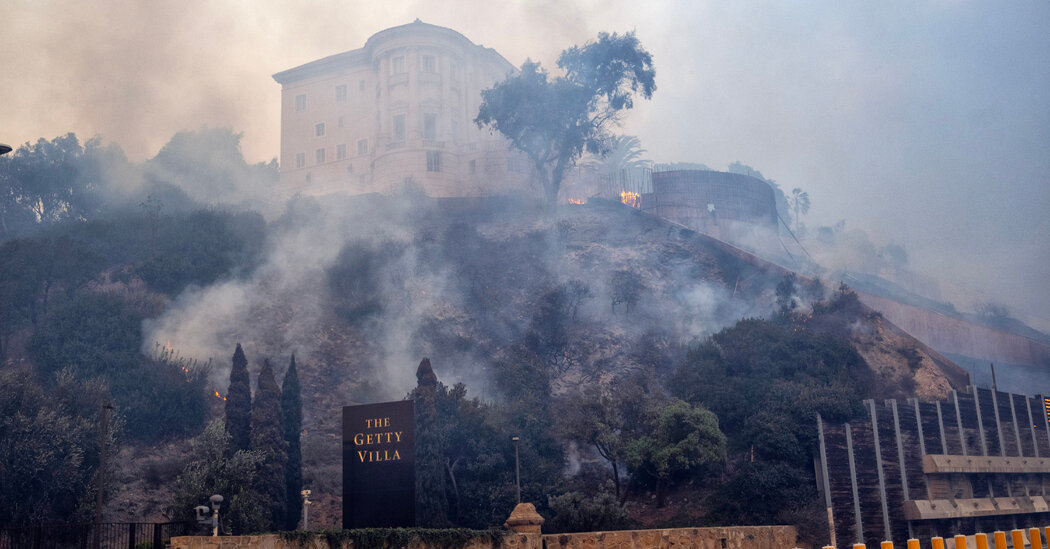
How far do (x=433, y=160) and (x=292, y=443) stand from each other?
135 ft

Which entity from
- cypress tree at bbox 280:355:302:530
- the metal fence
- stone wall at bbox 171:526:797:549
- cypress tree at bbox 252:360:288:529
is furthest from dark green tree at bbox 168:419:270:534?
stone wall at bbox 171:526:797:549

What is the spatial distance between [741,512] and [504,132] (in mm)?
→ 40740

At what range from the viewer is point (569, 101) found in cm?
6762

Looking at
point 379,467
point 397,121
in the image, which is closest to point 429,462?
point 379,467

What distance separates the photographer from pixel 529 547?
24031 mm

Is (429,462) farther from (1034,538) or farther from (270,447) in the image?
(1034,538)

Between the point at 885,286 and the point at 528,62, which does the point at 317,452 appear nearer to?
the point at 528,62

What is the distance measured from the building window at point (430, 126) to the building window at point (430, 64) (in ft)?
13.8

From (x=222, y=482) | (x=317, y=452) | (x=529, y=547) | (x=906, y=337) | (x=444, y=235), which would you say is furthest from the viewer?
(x=444, y=235)

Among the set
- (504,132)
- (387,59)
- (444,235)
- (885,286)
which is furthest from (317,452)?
(885,286)

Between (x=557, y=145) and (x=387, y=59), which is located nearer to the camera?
(x=557, y=145)

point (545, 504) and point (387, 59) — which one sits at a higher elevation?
point (387, 59)

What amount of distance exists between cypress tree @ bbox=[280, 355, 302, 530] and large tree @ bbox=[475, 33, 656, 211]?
33.3 meters

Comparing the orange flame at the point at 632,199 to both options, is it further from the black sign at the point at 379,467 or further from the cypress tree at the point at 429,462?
the black sign at the point at 379,467
